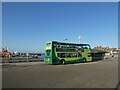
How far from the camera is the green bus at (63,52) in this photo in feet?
108

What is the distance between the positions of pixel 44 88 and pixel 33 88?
510mm

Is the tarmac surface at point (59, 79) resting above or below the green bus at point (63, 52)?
below

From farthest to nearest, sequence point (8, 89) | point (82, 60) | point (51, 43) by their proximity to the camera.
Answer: point (82, 60) → point (51, 43) → point (8, 89)

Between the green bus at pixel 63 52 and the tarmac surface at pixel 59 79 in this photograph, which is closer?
the tarmac surface at pixel 59 79

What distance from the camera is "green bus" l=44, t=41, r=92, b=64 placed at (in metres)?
32.9

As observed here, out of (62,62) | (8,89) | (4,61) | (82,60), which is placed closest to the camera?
(8,89)

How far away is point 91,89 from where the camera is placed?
10203 millimetres

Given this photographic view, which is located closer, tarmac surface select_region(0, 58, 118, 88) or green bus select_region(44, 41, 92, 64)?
tarmac surface select_region(0, 58, 118, 88)

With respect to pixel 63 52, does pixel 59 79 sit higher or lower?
lower

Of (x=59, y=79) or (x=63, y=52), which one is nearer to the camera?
(x=59, y=79)

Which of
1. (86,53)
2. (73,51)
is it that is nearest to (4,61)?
(73,51)

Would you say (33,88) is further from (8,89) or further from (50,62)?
(50,62)

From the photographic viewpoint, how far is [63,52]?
34281mm

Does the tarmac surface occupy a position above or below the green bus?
below
